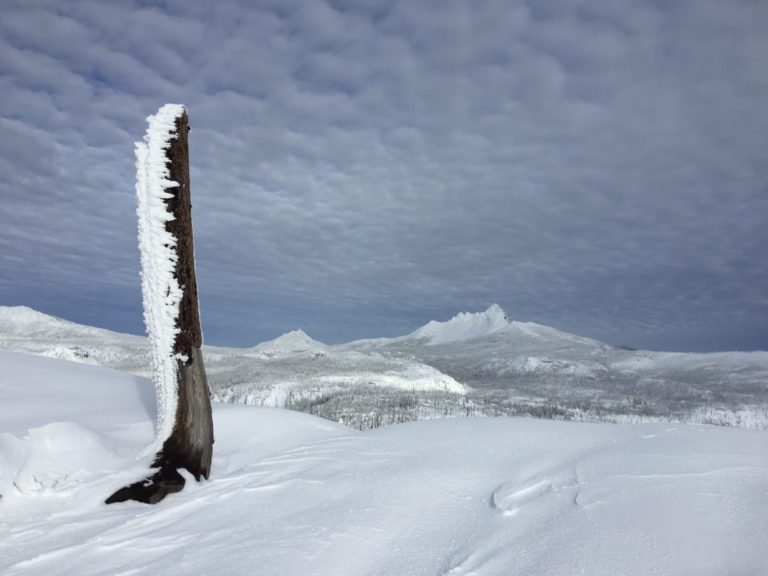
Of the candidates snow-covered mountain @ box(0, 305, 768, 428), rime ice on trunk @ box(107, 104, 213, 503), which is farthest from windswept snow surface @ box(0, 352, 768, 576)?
snow-covered mountain @ box(0, 305, 768, 428)

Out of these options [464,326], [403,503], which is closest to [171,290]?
[403,503]

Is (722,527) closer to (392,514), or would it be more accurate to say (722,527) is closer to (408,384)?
(392,514)

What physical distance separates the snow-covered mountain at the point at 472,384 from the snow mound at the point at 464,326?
239 feet

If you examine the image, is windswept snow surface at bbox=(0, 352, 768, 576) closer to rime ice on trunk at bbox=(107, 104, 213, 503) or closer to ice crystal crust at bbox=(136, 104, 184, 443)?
rime ice on trunk at bbox=(107, 104, 213, 503)

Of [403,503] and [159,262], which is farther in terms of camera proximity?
[159,262]

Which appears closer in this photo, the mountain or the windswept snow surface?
the windswept snow surface

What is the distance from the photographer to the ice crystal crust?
235 inches

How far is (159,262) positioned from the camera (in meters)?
5.96

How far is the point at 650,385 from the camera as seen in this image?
44.9m

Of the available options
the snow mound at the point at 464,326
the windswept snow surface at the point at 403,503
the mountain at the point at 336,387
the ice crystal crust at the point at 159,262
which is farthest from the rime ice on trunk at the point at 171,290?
the snow mound at the point at 464,326

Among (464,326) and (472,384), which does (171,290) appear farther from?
(464,326)

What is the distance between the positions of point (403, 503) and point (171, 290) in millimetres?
3945

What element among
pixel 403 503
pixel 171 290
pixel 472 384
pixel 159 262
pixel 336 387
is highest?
pixel 159 262

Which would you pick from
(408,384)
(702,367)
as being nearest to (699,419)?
(408,384)
